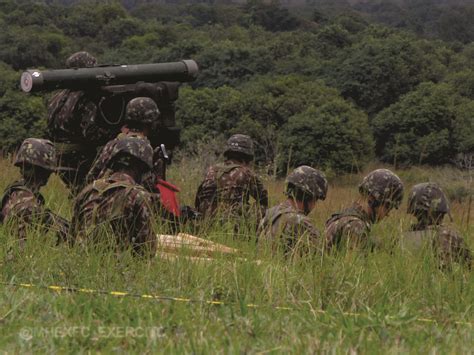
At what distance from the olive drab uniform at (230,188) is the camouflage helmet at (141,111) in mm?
837

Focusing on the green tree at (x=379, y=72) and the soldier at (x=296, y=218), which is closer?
the soldier at (x=296, y=218)

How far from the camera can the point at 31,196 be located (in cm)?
620

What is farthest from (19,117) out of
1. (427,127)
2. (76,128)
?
(76,128)

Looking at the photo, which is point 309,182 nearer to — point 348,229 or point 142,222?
point 348,229

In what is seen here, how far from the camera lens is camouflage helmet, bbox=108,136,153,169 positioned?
609 cm

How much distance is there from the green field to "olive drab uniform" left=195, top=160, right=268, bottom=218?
168cm

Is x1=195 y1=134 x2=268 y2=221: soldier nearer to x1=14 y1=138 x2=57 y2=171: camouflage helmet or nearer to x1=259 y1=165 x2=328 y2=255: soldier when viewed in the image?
x1=259 y1=165 x2=328 y2=255: soldier

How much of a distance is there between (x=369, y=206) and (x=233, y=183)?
1727 millimetres

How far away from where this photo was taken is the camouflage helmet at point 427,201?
6438mm

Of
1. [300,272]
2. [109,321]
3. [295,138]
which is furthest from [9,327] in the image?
[295,138]

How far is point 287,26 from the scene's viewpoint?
75500 millimetres

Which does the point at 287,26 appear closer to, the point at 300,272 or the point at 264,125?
the point at 264,125

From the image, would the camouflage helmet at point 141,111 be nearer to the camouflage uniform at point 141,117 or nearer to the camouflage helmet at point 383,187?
the camouflage uniform at point 141,117

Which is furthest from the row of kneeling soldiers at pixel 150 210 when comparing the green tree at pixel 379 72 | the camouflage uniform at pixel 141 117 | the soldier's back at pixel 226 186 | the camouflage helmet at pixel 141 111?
the green tree at pixel 379 72
